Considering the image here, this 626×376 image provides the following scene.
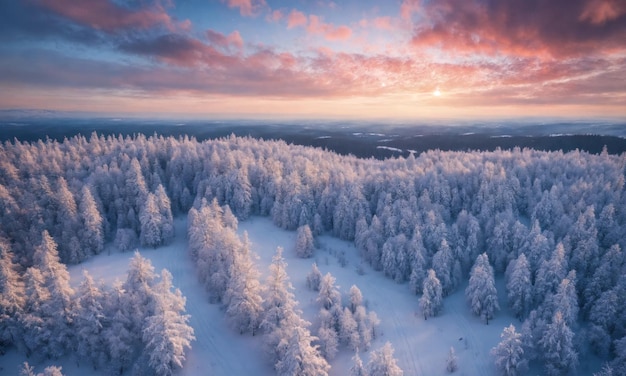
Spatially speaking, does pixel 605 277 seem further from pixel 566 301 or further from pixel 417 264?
pixel 417 264

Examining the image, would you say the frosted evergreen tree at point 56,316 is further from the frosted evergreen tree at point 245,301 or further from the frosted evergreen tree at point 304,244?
the frosted evergreen tree at point 304,244

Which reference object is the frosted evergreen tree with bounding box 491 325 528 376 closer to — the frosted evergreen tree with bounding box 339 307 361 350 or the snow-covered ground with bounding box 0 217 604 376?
the snow-covered ground with bounding box 0 217 604 376

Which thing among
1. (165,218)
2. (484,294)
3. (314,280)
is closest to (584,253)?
(484,294)

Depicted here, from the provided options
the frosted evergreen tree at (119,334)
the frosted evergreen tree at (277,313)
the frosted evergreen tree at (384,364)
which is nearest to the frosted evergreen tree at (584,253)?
the frosted evergreen tree at (384,364)

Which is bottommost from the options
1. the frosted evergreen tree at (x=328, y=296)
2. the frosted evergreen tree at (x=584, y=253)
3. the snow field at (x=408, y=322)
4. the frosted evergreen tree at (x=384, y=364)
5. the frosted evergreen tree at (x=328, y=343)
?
the snow field at (x=408, y=322)

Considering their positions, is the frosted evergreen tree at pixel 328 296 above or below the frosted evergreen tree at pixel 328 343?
above

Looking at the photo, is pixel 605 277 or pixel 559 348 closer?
pixel 559 348

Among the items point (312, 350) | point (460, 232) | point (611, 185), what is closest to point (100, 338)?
point (312, 350)
